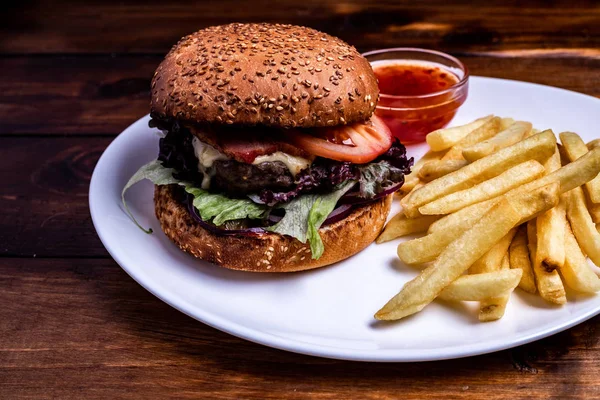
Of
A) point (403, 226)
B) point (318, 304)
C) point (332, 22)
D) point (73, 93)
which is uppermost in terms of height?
point (403, 226)

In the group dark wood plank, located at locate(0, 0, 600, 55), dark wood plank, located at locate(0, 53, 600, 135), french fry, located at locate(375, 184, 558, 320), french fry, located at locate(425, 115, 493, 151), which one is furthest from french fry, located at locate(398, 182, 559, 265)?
dark wood plank, located at locate(0, 0, 600, 55)

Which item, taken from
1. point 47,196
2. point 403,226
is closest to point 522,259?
point 403,226

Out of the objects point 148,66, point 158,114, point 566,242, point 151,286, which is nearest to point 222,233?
point 151,286

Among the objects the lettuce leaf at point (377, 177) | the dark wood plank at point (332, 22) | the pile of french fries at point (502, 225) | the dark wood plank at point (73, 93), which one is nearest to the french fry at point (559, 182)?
the pile of french fries at point (502, 225)

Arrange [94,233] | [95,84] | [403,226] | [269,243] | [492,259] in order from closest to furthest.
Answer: [492,259], [269,243], [403,226], [94,233], [95,84]

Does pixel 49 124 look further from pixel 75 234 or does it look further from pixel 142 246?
pixel 142 246

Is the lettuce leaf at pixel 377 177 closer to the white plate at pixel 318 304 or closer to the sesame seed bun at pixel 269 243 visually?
the sesame seed bun at pixel 269 243

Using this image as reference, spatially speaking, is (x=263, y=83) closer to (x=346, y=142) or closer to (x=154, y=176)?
(x=346, y=142)

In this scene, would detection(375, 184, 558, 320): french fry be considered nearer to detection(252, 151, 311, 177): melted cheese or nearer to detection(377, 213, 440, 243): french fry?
detection(377, 213, 440, 243): french fry
